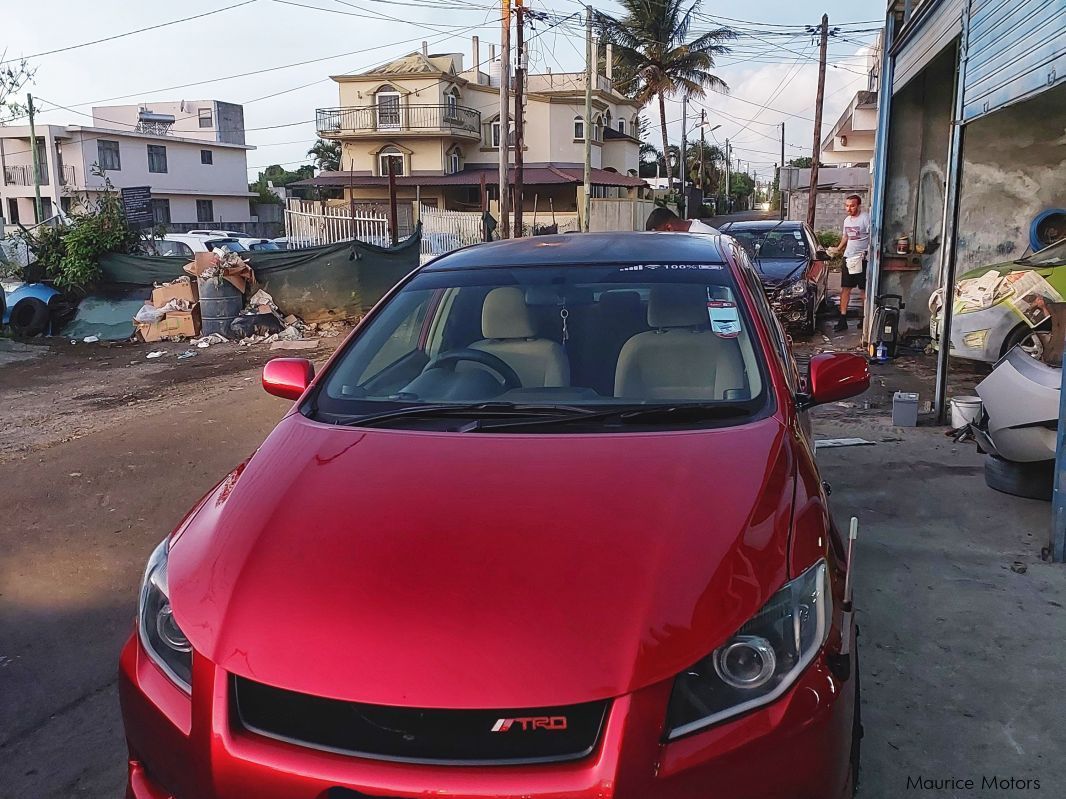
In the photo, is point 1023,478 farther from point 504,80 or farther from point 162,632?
point 504,80

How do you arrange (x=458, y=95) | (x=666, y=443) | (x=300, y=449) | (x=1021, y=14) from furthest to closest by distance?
(x=458, y=95) < (x=1021, y=14) < (x=300, y=449) < (x=666, y=443)

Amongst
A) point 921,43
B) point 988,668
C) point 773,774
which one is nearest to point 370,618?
point 773,774

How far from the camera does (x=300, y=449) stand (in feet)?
9.09

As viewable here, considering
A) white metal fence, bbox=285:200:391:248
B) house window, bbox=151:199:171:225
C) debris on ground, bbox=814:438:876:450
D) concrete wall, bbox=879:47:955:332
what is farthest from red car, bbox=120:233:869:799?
house window, bbox=151:199:171:225

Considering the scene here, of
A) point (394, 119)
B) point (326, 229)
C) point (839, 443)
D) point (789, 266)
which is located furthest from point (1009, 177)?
point (394, 119)

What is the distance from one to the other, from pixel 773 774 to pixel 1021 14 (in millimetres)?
5445

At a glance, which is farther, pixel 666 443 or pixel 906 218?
pixel 906 218

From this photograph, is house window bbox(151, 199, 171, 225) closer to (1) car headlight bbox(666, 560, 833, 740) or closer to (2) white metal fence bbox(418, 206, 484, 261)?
(2) white metal fence bbox(418, 206, 484, 261)

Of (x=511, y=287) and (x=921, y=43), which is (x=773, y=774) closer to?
(x=511, y=287)

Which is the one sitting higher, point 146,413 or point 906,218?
point 906,218

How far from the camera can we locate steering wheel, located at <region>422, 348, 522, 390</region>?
10.9 feet

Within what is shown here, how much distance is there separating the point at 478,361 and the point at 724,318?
0.93m

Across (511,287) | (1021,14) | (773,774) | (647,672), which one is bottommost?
(773,774)

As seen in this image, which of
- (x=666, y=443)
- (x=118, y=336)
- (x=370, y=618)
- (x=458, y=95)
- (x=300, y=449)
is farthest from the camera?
(x=458, y=95)
